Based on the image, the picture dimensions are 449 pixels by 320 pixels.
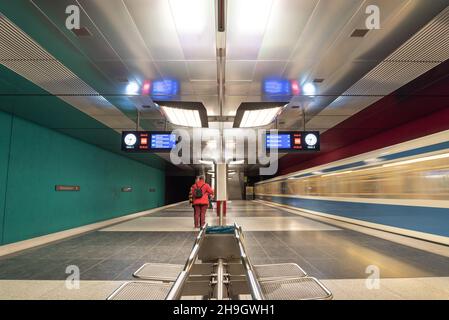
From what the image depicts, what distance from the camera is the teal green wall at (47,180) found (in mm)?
5500

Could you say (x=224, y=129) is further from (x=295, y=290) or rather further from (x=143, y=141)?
(x=295, y=290)

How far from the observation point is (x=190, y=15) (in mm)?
2789

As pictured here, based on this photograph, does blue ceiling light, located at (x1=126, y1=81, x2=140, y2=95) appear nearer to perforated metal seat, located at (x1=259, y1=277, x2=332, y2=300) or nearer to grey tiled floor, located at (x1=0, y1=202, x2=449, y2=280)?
grey tiled floor, located at (x1=0, y1=202, x2=449, y2=280)

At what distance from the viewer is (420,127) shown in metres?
5.93

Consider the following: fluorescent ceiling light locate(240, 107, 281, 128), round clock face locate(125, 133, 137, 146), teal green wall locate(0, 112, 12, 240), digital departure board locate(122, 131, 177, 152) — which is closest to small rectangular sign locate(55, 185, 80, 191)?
teal green wall locate(0, 112, 12, 240)

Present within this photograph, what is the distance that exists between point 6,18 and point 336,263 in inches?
192

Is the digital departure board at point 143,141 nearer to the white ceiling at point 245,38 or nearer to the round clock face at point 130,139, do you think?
the round clock face at point 130,139

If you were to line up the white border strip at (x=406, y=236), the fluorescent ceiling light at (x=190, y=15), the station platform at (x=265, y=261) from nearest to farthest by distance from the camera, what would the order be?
the fluorescent ceiling light at (x=190, y=15)
the station platform at (x=265, y=261)
the white border strip at (x=406, y=236)

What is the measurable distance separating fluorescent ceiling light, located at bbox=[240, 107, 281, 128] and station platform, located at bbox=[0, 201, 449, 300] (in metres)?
2.57

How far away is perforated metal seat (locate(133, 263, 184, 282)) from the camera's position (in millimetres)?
2478

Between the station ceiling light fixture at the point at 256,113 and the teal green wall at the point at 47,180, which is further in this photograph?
the teal green wall at the point at 47,180

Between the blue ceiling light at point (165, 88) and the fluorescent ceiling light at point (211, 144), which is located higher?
the blue ceiling light at point (165, 88)

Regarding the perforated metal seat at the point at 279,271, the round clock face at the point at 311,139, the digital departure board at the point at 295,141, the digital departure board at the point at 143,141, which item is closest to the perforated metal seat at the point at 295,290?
the perforated metal seat at the point at 279,271

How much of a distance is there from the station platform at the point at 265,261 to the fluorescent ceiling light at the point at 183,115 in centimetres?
259
